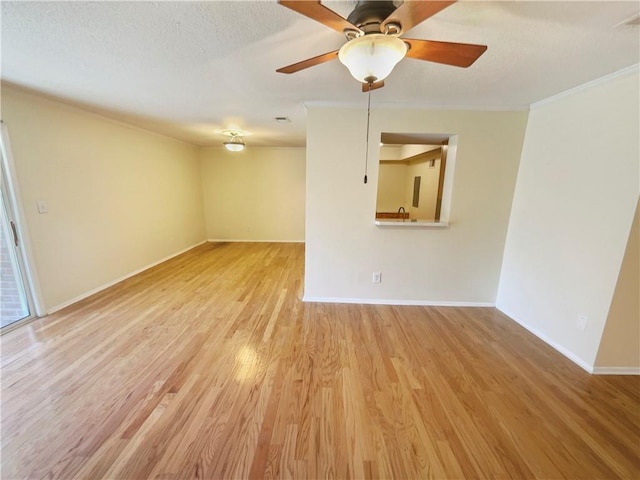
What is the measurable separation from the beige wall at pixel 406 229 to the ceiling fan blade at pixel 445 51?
141 centimetres

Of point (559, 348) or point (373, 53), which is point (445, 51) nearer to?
point (373, 53)

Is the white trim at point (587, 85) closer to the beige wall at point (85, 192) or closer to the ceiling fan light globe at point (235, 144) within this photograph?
the ceiling fan light globe at point (235, 144)


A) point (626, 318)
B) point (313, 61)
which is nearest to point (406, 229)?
point (626, 318)

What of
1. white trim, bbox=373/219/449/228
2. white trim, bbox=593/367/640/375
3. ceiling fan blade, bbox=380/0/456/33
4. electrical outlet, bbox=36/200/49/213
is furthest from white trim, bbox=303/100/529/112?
electrical outlet, bbox=36/200/49/213

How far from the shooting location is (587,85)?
A: 6.48 ft

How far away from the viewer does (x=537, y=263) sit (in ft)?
8.09

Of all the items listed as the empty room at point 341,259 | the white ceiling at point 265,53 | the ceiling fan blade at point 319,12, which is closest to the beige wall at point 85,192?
the empty room at point 341,259

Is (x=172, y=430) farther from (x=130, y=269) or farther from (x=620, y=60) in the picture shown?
(x=620, y=60)

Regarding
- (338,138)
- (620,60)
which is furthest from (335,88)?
(620,60)

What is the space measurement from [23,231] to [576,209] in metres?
5.06

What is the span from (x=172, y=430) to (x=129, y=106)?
319 cm

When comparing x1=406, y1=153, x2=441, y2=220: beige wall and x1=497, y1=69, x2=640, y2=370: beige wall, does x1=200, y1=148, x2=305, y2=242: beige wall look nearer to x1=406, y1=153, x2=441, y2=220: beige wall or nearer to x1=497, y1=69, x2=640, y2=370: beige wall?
x1=406, y1=153, x2=441, y2=220: beige wall

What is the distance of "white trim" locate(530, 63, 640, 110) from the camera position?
1717mm

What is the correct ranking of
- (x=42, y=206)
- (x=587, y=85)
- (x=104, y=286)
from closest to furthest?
(x=587, y=85)
(x=42, y=206)
(x=104, y=286)
